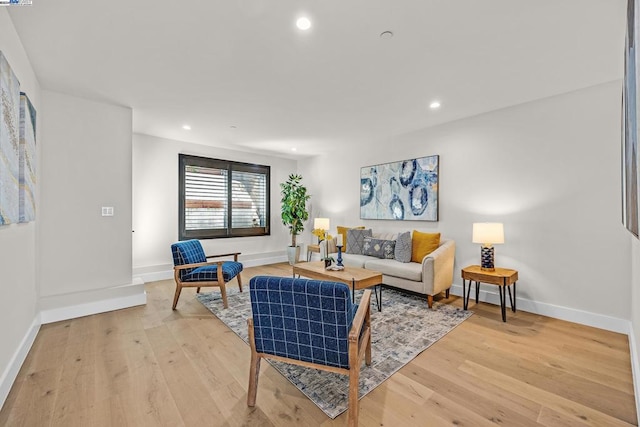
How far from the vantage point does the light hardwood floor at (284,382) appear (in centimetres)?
168

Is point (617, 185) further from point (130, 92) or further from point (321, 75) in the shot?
point (130, 92)

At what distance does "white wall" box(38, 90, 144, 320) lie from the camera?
315 centimetres

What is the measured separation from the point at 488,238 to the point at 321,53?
275 cm

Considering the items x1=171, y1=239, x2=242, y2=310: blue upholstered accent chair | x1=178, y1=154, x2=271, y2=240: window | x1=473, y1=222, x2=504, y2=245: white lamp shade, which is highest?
x1=178, y1=154, x2=271, y2=240: window

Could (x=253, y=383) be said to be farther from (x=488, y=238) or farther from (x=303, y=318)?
(x=488, y=238)

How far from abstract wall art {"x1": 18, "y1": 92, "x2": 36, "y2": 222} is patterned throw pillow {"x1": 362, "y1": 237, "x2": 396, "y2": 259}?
3990 mm

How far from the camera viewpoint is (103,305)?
11.1 ft

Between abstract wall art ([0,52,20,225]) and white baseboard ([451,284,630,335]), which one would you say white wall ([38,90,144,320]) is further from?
white baseboard ([451,284,630,335])

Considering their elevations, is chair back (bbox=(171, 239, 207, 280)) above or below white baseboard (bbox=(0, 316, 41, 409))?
above

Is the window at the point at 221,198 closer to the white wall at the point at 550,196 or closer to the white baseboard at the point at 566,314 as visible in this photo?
the white wall at the point at 550,196

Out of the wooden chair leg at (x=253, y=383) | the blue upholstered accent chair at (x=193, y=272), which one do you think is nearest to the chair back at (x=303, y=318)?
the wooden chair leg at (x=253, y=383)

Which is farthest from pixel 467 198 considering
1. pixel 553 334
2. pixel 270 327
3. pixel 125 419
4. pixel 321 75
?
pixel 125 419

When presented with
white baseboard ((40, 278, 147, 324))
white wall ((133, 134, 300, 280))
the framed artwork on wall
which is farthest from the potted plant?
the framed artwork on wall

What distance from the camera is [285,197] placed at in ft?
21.0
